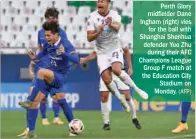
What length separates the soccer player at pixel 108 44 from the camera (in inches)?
401

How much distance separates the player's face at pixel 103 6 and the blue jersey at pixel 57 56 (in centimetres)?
112

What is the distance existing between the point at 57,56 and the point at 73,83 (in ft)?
27.8

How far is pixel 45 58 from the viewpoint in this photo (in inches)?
375

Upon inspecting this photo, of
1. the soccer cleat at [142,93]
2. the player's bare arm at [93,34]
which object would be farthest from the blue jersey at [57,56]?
the soccer cleat at [142,93]

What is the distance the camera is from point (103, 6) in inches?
404

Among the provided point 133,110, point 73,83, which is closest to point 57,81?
point 133,110

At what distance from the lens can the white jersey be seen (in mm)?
10297

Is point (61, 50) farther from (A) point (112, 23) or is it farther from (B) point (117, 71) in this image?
(B) point (117, 71)

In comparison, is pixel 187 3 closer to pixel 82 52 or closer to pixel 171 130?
pixel 171 130

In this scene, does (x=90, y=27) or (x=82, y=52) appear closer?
(x=90, y=27)

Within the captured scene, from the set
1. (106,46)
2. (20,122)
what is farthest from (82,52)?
(106,46)

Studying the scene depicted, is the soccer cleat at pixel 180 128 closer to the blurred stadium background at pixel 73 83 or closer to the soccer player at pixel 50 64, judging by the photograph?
the blurred stadium background at pixel 73 83

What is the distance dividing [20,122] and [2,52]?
23.9ft

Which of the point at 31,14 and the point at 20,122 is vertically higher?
the point at 31,14
